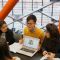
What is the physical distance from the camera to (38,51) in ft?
5.24

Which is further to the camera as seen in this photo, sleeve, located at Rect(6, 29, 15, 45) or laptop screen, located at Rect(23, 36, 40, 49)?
sleeve, located at Rect(6, 29, 15, 45)

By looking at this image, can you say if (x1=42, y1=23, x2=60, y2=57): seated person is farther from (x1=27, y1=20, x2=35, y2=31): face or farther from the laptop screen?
(x1=27, y1=20, x2=35, y2=31): face

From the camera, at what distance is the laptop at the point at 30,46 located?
1.54 metres

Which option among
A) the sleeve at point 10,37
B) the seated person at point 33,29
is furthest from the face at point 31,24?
the sleeve at point 10,37

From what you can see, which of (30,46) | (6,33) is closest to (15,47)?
(30,46)

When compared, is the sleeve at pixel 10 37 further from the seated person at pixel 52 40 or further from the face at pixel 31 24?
the seated person at pixel 52 40

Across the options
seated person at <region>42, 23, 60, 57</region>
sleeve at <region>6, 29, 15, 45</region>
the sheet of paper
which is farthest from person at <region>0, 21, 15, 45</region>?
seated person at <region>42, 23, 60, 57</region>

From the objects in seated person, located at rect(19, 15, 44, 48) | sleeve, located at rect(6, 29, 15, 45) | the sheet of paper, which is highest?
seated person, located at rect(19, 15, 44, 48)

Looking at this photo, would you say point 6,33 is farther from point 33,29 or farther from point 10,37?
point 33,29

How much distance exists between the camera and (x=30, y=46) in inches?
62.1

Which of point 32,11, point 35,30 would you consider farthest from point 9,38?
point 32,11

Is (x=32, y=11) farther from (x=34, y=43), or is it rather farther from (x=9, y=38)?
(x=34, y=43)

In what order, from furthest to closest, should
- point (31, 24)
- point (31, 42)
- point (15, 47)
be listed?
1. point (31, 24)
2. point (15, 47)
3. point (31, 42)

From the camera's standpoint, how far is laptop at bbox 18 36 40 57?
5.05 feet
